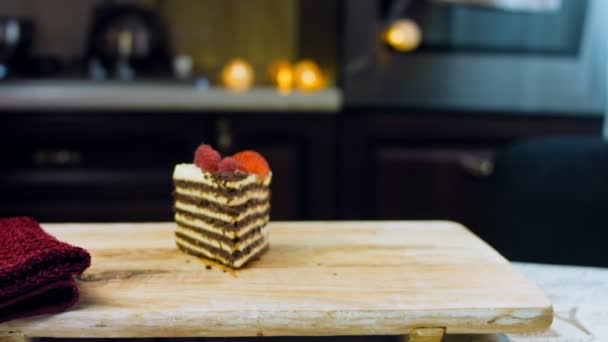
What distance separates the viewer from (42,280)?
0.77 meters

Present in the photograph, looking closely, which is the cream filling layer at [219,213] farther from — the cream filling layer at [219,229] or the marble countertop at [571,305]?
the marble countertop at [571,305]

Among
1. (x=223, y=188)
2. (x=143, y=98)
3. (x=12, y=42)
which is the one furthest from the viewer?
(x=12, y=42)

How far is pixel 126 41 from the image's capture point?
234 centimetres

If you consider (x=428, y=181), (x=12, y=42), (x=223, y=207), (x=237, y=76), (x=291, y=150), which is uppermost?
(x=12, y=42)

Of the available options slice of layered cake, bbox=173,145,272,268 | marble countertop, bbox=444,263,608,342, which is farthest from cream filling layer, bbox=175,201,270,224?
marble countertop, bbox=444,263,608,342

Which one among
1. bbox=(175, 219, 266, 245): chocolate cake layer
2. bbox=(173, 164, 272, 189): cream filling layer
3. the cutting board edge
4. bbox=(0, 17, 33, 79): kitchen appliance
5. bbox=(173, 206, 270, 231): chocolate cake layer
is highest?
bbox=(0, 17, 33, 79): kitchen appliance

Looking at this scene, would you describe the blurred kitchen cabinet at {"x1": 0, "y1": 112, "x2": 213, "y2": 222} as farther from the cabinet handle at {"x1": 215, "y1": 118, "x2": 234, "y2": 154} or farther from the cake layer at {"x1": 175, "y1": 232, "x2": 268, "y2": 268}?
the cake layer at {"x1": 175, "y1": 232, "x2": 268, "y2": 268}

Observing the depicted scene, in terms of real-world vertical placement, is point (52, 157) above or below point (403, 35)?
below

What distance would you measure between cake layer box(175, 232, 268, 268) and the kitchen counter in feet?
3.31

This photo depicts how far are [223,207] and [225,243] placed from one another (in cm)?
6

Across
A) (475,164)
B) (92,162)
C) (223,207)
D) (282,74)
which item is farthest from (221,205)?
(282,74)

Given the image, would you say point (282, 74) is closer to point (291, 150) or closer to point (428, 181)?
point (291, 150)

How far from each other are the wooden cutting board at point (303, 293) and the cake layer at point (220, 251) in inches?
0.6

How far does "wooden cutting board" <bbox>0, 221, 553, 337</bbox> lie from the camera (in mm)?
781
